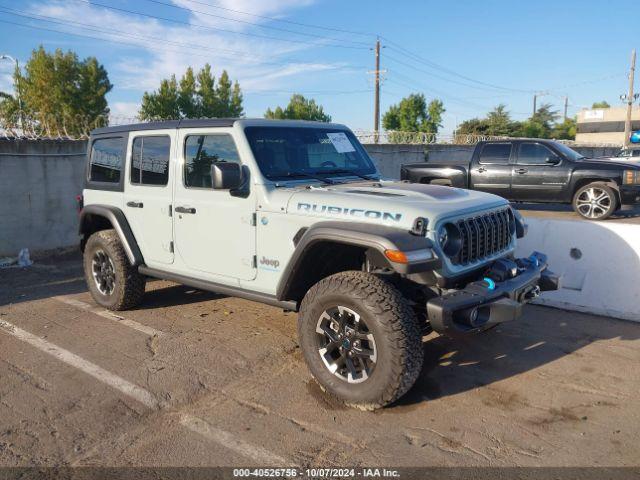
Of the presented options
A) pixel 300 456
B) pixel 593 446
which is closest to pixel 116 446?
pixel 300 456

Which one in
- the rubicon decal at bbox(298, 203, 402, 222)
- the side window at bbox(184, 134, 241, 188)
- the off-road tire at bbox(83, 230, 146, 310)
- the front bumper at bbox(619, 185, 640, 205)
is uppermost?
the side window at bbox(184, 134, 241, 188)

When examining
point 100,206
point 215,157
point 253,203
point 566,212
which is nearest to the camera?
point 253,203

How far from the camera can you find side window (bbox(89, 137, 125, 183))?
5609 millimetres

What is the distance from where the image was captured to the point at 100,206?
5691mm

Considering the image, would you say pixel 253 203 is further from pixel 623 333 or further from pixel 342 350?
pixel 623 333

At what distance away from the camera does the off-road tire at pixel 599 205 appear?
10.6 meters

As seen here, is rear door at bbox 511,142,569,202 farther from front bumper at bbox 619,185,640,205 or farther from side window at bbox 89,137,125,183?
side window at bbox 89,137,125,183

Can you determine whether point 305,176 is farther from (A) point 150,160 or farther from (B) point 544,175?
(B) point 544,175

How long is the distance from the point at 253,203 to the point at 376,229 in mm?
1196

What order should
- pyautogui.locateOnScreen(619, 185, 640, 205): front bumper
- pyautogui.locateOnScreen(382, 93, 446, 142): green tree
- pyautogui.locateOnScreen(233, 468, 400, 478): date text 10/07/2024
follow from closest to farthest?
1. pyautogui.locateOnScreen(233, 468, 400, 478): date text 10/07/2024
2. pyautogui.locateOnScreen(619, 185, 640, 205): front bumper
3. pyautogui.locateOnScreen(382, 93, 446, 142): green tree

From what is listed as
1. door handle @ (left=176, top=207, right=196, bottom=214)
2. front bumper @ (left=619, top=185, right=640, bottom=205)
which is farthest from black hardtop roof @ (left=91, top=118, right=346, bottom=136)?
front bumper @ (left=619, top=185, right=640, bottom=205)

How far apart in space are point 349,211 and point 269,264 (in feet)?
2.83

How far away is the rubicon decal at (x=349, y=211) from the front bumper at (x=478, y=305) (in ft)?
1.97

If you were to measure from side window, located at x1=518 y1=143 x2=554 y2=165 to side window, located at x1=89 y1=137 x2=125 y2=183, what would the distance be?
870cm
